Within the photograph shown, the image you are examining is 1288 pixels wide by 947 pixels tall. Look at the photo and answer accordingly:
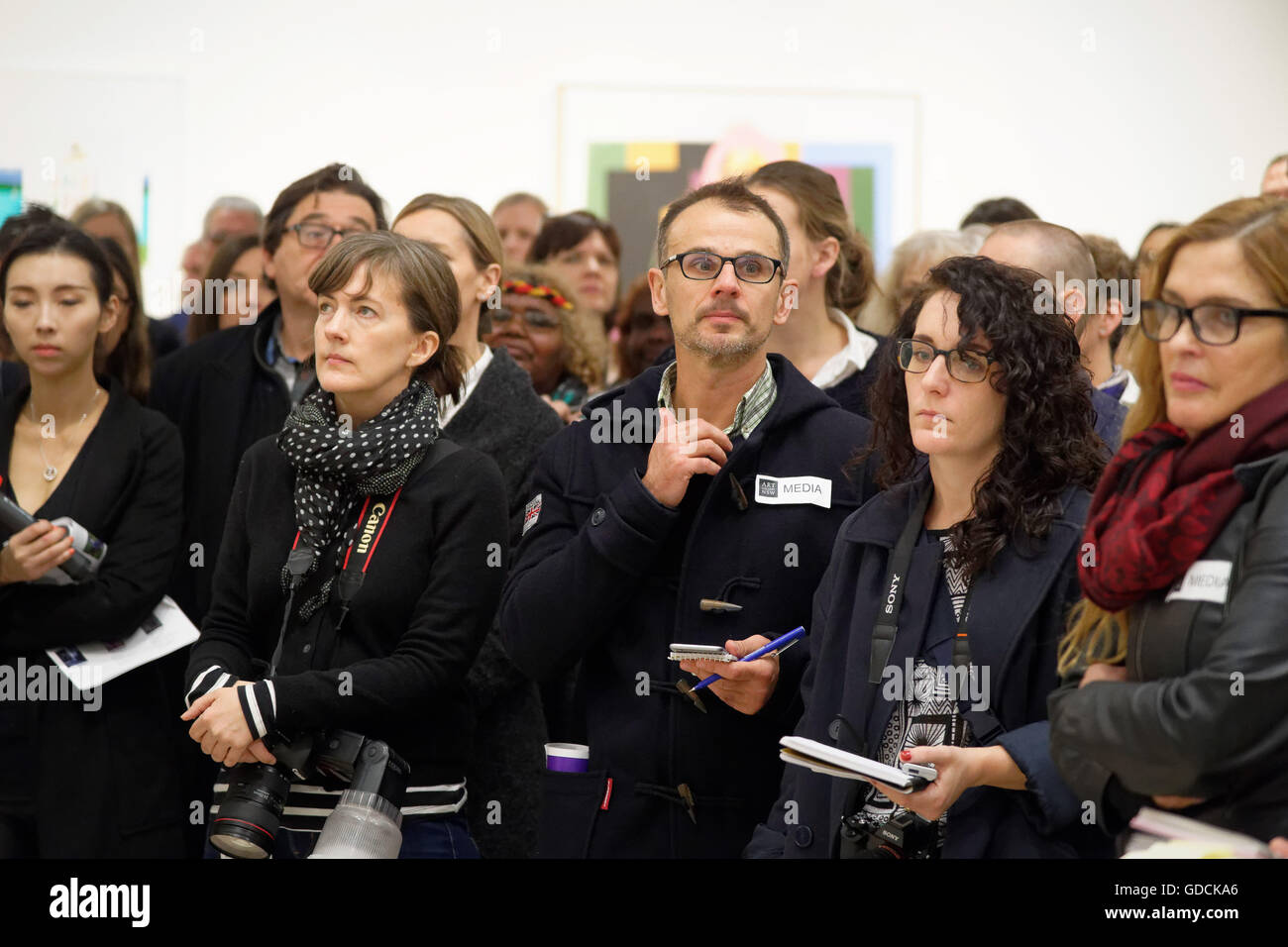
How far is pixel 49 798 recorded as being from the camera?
296cm

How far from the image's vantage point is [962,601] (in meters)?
2.08

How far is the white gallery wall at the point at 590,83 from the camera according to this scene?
5695 mm

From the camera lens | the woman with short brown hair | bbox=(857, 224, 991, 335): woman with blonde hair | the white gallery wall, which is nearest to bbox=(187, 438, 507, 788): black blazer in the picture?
the woman with short brown hair

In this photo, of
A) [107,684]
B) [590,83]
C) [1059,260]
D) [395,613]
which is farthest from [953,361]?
[590,83]

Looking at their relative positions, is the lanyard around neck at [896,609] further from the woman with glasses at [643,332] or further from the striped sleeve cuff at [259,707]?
the woman with glasses at [643,332]

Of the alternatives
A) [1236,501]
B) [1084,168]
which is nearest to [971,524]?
[1236,501]

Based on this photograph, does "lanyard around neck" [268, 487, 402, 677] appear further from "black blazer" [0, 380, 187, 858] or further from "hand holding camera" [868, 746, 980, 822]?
"hand holding camera" [868, 746, 980, 822]

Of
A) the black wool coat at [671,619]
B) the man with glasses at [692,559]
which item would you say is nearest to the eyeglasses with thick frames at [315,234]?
the man with glasses at [692,559]

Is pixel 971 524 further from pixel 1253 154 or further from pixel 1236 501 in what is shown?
pixel 1253 154

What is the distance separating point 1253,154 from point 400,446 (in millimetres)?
4685

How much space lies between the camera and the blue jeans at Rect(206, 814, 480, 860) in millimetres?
2400

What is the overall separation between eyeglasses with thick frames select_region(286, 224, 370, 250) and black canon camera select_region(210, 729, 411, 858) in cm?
162

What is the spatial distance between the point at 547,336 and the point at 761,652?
1991 millimetres

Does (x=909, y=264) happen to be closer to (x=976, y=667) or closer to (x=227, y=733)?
(x=976, y=667)
